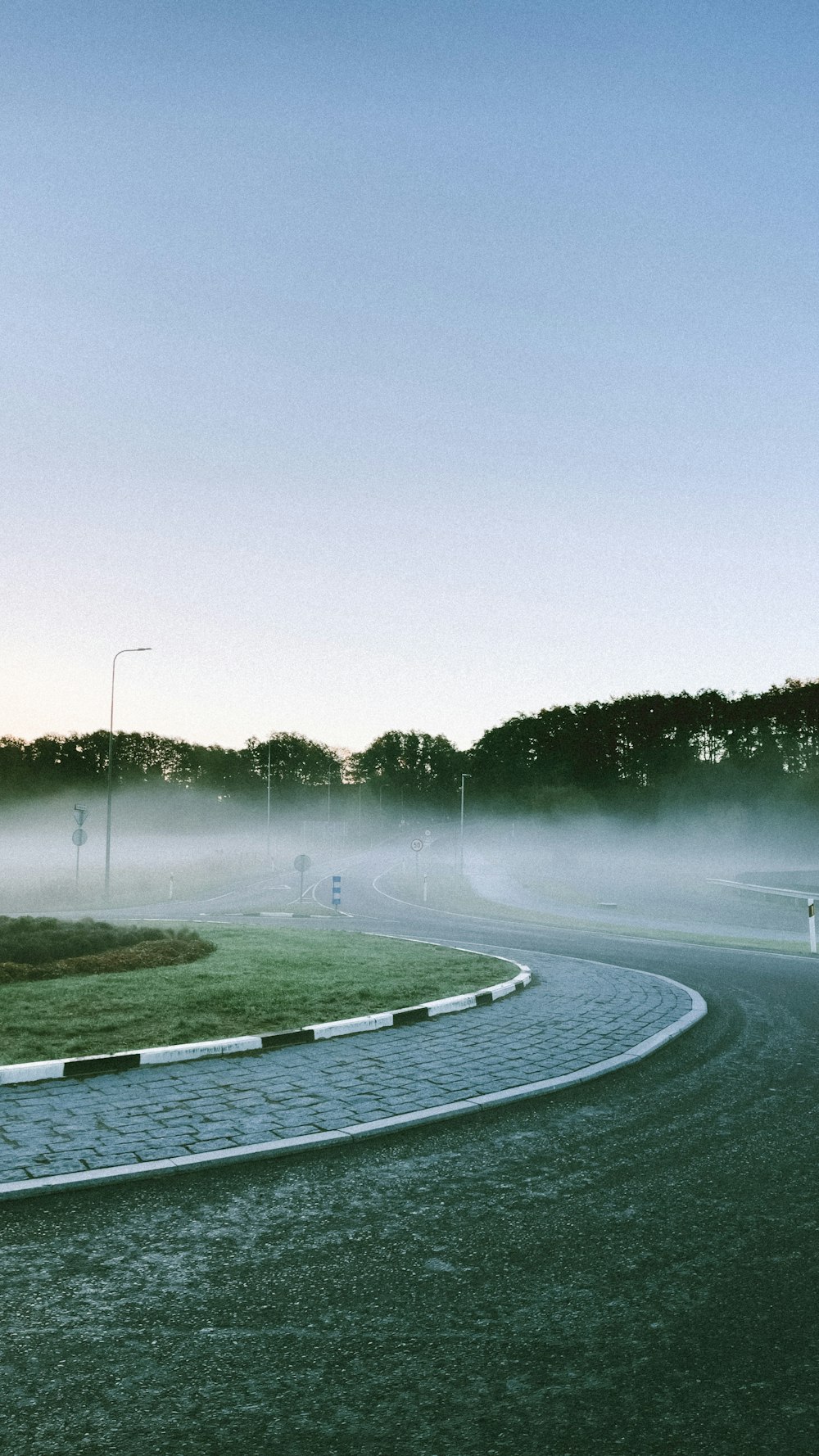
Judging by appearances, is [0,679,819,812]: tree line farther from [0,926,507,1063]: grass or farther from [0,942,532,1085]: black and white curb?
[0,942,532,1085]: black and white curb

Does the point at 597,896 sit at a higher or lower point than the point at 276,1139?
lower

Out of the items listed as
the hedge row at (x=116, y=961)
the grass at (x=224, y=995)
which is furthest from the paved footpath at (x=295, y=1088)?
the hedge row at (x=116, y=961)

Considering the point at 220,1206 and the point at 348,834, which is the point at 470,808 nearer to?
the point at 348,834

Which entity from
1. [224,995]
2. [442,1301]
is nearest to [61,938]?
[224,995]

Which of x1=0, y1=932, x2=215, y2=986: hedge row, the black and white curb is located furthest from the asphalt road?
x1=0, y1=932, x2=215, y2=986: hedge row

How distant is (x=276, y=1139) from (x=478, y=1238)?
6.12ft

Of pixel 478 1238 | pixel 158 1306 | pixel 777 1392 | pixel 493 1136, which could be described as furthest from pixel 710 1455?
pixel 493 1136

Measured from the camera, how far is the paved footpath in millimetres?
5723

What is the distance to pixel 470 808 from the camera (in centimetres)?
17162

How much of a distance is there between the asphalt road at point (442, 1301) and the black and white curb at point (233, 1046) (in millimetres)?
2684

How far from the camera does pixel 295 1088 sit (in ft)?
23.2

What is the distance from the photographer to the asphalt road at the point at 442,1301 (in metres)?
2.97

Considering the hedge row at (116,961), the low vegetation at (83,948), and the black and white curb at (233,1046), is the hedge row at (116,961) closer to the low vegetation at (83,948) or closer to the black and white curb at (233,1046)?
the low vegetation at (83,948)

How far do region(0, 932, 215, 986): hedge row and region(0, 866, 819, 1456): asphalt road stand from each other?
788 centimetres
